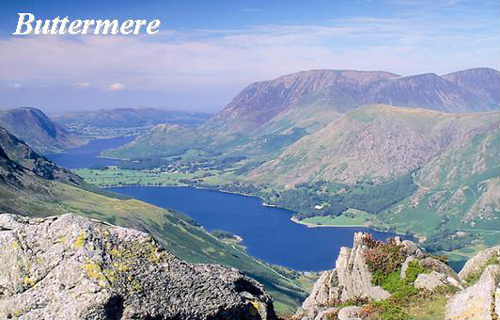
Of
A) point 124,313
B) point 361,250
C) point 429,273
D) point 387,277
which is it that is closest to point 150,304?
point 124,313

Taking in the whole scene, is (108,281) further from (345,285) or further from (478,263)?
(478,263)

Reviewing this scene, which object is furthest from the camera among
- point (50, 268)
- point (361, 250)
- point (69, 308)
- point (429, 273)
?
point (361, 250)

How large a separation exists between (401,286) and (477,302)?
12.3 metres

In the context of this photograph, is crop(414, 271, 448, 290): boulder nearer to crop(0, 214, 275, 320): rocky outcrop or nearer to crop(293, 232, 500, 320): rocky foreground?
crop(293, 232, 500, 320): rocky foreground

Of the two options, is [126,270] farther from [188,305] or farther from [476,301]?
[476,301]

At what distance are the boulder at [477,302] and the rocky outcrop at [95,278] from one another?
10757mm

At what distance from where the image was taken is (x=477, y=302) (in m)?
22.7

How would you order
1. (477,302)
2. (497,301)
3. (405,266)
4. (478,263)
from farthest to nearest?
(478,263), (405,266), (477,302), (497,301)

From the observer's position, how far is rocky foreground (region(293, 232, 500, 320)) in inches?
960

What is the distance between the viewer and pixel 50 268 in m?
16.6

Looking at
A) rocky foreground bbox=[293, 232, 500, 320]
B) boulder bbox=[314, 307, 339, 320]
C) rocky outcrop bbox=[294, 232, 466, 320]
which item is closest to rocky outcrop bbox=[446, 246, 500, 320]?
rocky foreground bbox=[293, 232, 500, 320]

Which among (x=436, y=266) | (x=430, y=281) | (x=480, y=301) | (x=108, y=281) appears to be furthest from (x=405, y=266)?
(x=108, y=281)

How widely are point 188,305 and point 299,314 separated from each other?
68.5 feet

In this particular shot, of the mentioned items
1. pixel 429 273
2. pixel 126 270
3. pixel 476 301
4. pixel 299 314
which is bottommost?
pixel 299 314
